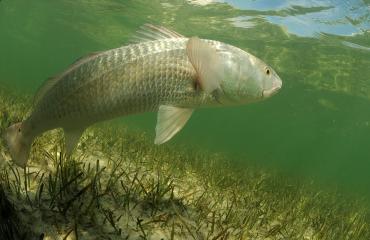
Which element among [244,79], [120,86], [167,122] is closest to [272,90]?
[244,79]

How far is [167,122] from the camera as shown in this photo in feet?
12.8

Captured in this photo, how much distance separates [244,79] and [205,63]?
490 mm

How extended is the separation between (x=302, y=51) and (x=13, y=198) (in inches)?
921

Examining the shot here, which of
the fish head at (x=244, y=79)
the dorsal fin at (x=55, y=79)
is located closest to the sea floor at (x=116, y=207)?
the dorsal fin at (x=55, y=79)

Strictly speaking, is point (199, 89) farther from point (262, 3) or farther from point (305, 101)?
A: point (305, 101)

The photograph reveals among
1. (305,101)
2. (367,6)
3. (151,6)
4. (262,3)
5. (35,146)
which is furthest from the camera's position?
(305,101)

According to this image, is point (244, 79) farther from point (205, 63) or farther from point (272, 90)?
point (205, 63)

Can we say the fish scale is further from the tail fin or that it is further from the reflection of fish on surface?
the tail fin

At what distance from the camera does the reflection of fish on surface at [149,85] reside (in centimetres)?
375

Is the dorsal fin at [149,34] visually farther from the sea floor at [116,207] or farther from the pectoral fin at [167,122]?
the sea floor at [116,207]

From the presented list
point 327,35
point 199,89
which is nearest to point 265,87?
point 199,89

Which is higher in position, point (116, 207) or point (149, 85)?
point (149, 85)

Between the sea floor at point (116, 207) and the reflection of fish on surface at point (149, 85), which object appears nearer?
the sea floor at point (116, 207)

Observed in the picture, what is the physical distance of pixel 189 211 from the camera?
4875mm
